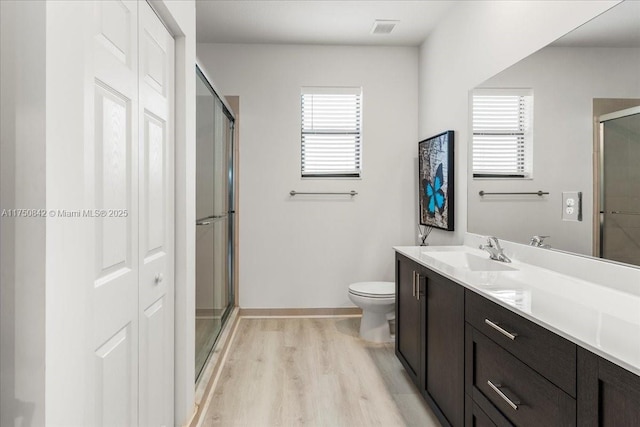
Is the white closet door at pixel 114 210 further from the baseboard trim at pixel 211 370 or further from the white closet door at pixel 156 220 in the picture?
the baseboard trim at pixel 211 370

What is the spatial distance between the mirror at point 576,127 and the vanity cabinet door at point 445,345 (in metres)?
0.55

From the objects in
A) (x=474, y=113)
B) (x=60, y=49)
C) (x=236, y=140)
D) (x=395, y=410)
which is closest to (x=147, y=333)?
(x=60, y=49)

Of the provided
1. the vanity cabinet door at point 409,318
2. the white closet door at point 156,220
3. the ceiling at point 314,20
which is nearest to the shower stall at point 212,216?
the white closet door at point 156,220

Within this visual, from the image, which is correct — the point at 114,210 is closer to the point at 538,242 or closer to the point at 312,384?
the point at 312,384

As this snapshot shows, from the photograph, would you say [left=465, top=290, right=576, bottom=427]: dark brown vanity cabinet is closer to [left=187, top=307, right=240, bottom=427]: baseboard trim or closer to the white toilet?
[left=187, top=307, right=240, bottom=427]: baseboard trim

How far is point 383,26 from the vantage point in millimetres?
3424

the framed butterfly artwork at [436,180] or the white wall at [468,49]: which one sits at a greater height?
the white wall at [468,49]

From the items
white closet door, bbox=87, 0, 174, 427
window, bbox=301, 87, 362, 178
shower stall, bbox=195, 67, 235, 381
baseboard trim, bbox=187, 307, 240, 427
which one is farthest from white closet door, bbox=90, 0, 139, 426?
window, bbox=301, 87, 362, 178

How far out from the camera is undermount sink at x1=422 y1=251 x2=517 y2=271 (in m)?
2.14

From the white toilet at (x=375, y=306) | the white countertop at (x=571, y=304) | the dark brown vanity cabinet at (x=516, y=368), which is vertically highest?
the white countertop at (x=571, y=304)

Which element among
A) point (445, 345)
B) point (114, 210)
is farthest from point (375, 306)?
point (114, 210)

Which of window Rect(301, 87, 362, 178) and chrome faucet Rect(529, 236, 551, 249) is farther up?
window Rect(301, 87, 362, 178)

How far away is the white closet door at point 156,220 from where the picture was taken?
4.98 ft

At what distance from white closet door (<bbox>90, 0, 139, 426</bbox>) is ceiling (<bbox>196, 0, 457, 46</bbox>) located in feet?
6.29
